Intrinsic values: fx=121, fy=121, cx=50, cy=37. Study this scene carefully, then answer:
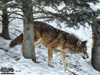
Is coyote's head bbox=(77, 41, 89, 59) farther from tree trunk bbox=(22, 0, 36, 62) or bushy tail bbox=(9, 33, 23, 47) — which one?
bushy tail bbox=(9, 33, 23, 47)

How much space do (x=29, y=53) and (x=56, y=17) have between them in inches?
74.4

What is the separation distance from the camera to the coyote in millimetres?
5672

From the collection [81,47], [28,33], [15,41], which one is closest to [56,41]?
[81,47]

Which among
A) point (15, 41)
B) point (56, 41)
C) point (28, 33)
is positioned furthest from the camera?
point (56, 41)

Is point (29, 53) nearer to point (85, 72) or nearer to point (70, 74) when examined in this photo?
point (70, 74)

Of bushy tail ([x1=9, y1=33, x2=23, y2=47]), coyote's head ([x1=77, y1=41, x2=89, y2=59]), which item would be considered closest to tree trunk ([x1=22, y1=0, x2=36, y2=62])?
bushy tail ([x1=9, y1=33, x2=23, y2=47])

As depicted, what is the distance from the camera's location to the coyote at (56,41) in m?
5.67

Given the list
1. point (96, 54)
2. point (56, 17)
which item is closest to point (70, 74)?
point (96, 54)

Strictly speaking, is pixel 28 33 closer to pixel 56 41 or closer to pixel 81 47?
pixel 56 41

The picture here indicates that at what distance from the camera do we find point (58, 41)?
5723mm

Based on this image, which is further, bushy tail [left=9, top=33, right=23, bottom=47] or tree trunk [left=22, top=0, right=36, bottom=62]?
bushy tail [left=9, top=33, right=23, bottom=47]

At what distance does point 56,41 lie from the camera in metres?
5.71

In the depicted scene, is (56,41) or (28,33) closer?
(28,33)

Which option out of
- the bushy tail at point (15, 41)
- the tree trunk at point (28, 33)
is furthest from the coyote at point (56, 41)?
the tree trunk at point (28, 33)
